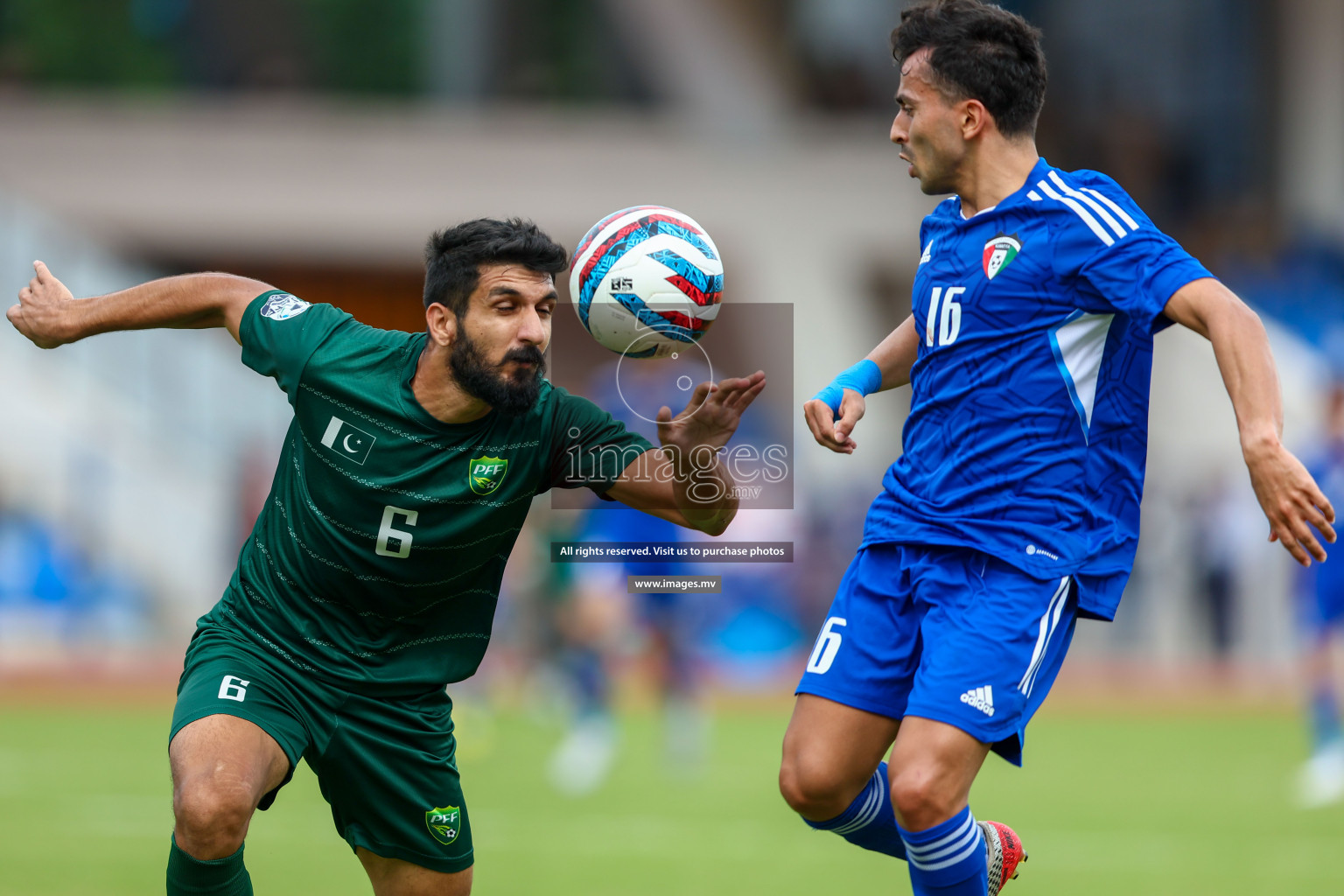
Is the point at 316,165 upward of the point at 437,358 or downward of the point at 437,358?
upward

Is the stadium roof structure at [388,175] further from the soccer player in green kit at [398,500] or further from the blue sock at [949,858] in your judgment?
the blue sock at [949,858]

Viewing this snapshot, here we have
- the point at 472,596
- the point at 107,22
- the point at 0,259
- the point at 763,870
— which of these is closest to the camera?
the point at 472,596

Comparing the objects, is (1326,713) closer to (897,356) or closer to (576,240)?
(897,356)

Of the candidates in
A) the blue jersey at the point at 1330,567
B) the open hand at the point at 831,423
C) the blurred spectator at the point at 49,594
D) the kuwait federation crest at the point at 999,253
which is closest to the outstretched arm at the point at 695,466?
the open hand at the point at 831,423

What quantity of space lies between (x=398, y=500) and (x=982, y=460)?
163 cm

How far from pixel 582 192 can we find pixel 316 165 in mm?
4121

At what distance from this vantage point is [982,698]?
13.6 ft

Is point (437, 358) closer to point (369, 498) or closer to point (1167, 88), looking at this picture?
point (369, 498)

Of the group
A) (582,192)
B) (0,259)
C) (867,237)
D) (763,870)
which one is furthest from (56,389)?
(763,870)

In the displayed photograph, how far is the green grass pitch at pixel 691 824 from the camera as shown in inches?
288

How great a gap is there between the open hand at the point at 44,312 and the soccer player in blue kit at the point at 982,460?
2227 mm

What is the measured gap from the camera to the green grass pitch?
732 centimetres

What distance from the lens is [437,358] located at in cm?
462

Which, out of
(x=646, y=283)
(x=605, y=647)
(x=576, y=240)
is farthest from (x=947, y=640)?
(x=576, y=240)
